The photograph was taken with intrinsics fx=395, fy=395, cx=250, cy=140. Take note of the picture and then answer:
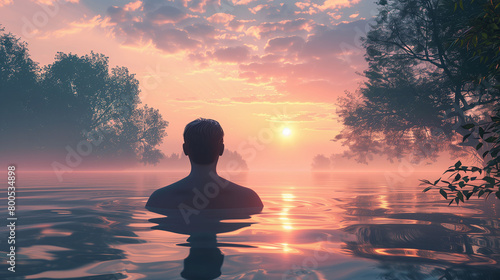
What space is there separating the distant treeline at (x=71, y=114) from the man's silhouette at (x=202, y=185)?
178ft

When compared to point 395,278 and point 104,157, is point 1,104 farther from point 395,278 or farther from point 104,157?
point 395,278

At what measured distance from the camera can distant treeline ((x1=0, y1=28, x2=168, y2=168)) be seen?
5384cm

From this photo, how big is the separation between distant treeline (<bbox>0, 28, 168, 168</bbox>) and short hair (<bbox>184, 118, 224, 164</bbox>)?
5479 centimetres

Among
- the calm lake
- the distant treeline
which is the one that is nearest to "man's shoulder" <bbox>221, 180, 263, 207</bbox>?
the calm lake

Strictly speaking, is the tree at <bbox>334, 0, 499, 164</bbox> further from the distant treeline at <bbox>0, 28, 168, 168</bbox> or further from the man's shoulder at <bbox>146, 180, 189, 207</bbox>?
the distant treeline at <bbox>0, 28, 168, 168</bbox>

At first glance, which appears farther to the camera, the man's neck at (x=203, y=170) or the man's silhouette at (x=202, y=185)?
the man's neck at (x=203, y=170)

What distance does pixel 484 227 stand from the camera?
21.3 feet

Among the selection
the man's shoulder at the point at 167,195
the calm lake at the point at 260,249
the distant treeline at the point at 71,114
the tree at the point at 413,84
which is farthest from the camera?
the distant treeline at the point at 71,114

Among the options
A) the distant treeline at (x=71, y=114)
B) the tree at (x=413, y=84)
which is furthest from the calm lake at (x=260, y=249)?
the distant treeline at (x=71, y=114)

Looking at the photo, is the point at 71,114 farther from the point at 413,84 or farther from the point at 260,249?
the point at 260,249

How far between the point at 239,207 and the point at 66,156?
61791 millimetres

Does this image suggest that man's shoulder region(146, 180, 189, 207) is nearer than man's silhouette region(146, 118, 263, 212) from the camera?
No

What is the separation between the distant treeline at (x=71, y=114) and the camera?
53.8 m

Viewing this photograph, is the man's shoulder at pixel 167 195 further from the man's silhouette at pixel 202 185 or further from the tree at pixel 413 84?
the tree at pixel 413 84
